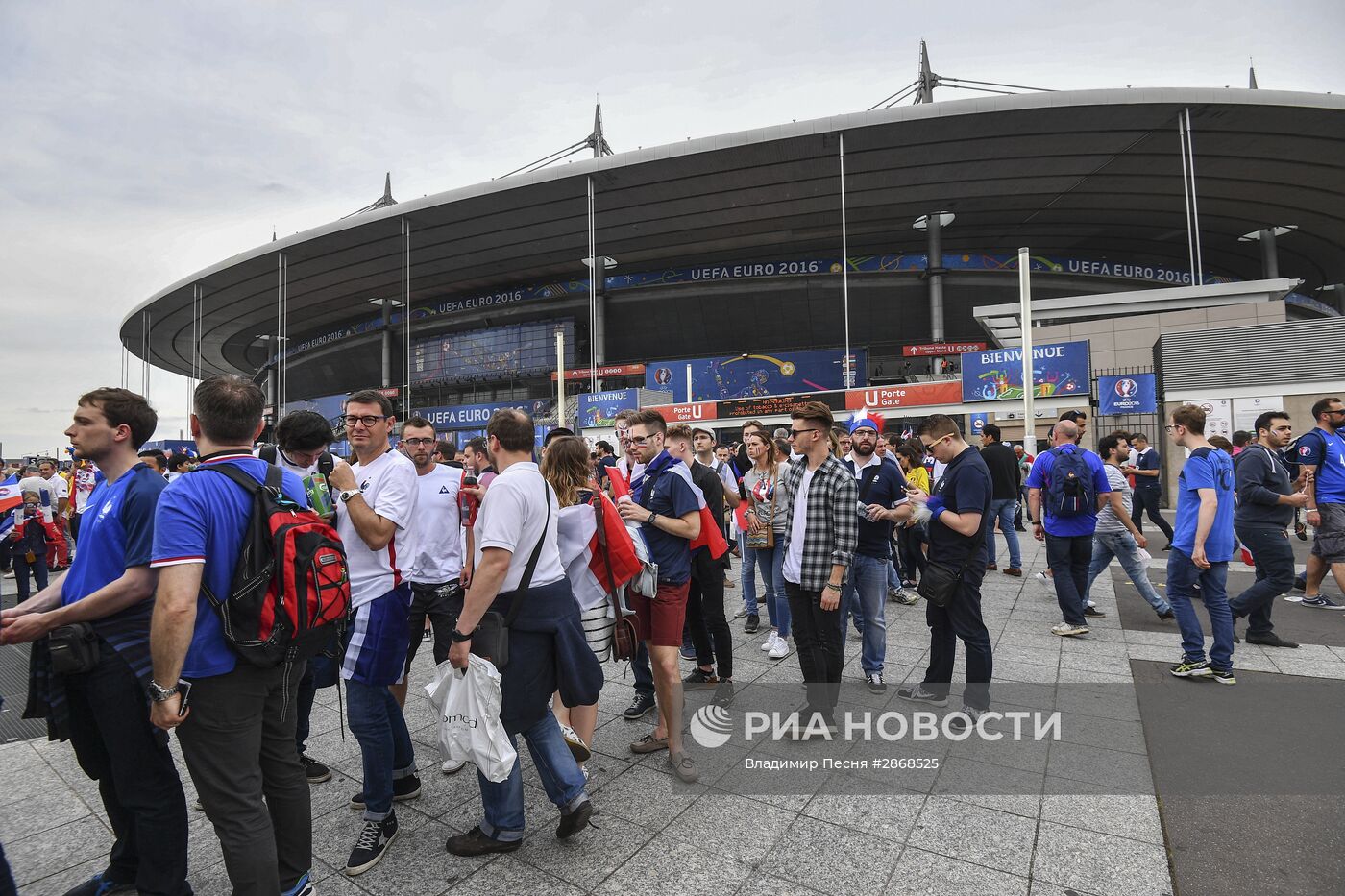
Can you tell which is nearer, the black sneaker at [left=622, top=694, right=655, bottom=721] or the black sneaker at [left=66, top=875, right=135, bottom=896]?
the black sneaker at [left=66, top=875, right=135, bottom=896]

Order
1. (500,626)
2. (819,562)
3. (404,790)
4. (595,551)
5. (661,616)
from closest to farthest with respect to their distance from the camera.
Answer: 1. (500,626)
2. (404,790)
3. (595,551)
4. (661,616)
5. (819,562)

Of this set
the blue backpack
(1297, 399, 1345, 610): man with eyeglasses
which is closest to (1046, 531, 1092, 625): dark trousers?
the blue backpack

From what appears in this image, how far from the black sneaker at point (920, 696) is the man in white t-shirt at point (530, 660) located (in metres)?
2.31

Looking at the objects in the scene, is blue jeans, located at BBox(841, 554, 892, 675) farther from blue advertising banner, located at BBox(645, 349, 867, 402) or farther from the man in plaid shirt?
blue advertising banner, located at BBox(645, 349, 867, 402)

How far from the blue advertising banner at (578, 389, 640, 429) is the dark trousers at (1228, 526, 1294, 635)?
17886 mm

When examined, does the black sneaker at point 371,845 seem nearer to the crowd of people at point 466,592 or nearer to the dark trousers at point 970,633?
the crowd of people at point 466,592

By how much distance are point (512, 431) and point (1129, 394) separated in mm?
17962

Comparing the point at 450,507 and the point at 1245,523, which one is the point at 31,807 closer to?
the point at 450,507

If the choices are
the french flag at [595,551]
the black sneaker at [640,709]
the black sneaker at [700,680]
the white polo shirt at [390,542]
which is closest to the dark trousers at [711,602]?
the black sneaker at [700,680]

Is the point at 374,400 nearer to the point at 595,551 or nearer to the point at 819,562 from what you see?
the point at 595,551

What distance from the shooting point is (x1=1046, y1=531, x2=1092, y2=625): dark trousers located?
5.28 m

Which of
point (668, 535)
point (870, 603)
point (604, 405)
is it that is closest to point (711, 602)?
point (668, 535)

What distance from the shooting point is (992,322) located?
70.3 feet

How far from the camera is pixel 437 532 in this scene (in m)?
3.14
